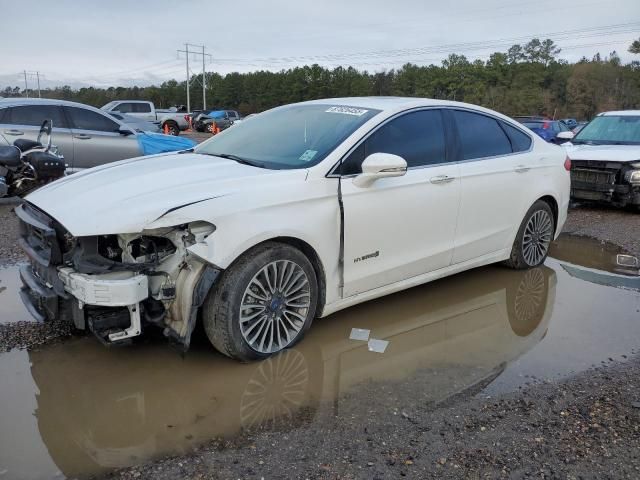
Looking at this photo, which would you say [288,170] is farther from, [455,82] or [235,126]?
[455,82]

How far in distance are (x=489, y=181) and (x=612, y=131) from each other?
21.8 ft

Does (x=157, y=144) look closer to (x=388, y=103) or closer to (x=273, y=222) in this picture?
(x=388, y=103)

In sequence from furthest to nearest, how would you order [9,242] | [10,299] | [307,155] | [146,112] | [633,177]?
1. [146,112]
2. [633,177]
3. [9,242]
4. [10,299]
5. [307,155]

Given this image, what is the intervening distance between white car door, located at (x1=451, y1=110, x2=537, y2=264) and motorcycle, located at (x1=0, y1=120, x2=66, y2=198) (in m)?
6.37

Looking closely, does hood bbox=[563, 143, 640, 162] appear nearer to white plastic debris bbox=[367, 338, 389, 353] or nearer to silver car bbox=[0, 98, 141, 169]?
white plastic debris bbox=[367, 338, 389, 353]

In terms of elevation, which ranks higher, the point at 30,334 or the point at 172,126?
the point at 172,126

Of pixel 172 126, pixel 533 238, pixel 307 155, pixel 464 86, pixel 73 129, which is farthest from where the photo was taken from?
pixel 464 86

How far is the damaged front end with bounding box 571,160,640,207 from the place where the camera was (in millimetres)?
8711

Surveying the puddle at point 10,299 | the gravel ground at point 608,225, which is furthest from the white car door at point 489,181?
the puddle at point 10,299

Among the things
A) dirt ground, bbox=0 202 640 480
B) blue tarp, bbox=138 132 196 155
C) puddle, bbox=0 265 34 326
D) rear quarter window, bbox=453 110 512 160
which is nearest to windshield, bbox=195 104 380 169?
rear quarter window, bbox=453 110 512 160

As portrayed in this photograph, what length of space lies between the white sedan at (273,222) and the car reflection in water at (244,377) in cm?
28

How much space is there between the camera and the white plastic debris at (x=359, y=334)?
4176 mm

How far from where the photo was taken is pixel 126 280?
3158mm

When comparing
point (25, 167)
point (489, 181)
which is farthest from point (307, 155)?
point (25, 167)
